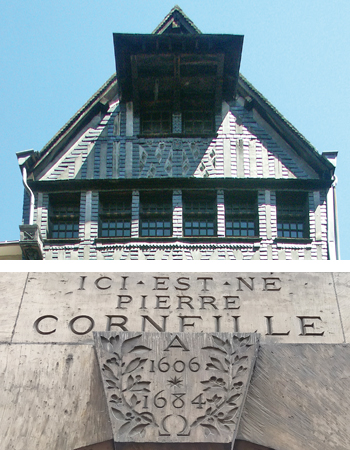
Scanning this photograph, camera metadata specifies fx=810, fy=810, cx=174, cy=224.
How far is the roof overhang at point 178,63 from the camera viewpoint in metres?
19.7

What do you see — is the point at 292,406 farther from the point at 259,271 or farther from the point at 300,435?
the point at 259,271

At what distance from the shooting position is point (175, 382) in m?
8.83

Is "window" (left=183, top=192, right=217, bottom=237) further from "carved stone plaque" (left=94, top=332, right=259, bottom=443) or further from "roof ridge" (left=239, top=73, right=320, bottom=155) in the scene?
"carved stone plaque" (left=94, top=332, right=259, bottom=443)

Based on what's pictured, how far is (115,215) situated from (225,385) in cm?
1043

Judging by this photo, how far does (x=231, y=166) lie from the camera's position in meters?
19.4

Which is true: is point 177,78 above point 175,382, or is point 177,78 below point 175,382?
above

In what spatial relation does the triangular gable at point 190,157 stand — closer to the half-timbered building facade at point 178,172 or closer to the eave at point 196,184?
the half-timbered building facade at point 178,172

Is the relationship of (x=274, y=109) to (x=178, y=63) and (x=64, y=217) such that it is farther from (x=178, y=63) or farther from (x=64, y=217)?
(x=64, y=217)

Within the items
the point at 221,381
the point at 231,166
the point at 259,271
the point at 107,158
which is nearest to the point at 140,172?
the point at 107,158

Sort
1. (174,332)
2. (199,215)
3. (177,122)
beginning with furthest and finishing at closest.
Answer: (177,122) → (199,215) → (174,332)

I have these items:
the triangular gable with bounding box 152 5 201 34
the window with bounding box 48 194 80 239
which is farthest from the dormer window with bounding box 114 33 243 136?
the window with bounding box 48 194 80 239

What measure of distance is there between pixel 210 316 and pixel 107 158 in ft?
35.2

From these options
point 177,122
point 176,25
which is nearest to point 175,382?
point 177,122

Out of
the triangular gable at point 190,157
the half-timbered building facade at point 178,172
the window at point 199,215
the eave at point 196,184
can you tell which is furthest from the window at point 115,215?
the window at point 199,215
